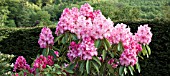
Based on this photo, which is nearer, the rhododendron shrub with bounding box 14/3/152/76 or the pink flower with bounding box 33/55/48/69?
the rhododendron shrub with bounding box 14/3/152/76

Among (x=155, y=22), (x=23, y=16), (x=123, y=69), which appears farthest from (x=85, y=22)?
(x=23, y=16)

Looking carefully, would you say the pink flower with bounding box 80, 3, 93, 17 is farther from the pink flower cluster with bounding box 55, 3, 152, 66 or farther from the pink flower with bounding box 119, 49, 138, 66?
the pink flower with bounding box 119, 49, 138, 66

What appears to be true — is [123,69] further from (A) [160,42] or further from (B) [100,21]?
(A) [160,42]

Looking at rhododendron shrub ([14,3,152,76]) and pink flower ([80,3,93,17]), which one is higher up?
pink flower ([80,3,93,17])

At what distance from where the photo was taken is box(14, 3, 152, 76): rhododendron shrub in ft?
Result: 9.01

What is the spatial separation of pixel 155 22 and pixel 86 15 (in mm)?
2964

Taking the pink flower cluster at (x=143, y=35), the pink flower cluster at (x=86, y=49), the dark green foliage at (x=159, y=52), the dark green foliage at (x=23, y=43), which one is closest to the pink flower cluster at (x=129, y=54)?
the pink flower cluster at (x=143, y=35)

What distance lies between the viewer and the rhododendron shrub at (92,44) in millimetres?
2746

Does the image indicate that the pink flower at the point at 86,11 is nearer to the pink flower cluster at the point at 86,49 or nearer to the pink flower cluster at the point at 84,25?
the pink flower cluster at the point at 84,25

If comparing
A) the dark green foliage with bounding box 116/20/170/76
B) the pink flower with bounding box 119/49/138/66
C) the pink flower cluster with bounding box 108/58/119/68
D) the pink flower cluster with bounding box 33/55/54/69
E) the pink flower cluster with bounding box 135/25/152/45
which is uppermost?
the pink flower cluster with bounding box 135/25/152/45

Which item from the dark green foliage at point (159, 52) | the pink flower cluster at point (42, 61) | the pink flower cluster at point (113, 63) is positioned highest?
the pink flower cluster at point (42, 61)

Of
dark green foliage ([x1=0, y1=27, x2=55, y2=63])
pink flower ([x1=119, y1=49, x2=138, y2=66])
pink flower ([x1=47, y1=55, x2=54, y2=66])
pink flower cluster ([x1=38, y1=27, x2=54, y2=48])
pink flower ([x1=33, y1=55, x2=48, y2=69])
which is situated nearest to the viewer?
pink flower ([x1=119, y1=49, x2=138, y2=66])

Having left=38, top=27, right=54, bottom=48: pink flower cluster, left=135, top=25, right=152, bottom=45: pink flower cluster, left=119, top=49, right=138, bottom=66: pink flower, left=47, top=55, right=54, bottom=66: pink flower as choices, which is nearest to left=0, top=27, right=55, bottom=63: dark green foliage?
left=47, top=55, right=54, bottom=66: pink flower

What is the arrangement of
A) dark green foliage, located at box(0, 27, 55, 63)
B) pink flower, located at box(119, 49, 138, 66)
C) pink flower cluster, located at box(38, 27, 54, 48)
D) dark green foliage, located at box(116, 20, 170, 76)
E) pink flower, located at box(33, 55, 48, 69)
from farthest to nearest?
dark green foliage, located at box(0, 27, 55, 63)
dark green foliage, located at box(116, 20, 170, 76)
pink flower cluster, located at box(38, 27, 54, 48)
pink flower, located at box(33, 55, 48, 69)
pink flower, located at box(119, 49, 138, 66)
